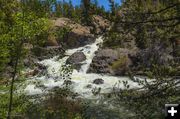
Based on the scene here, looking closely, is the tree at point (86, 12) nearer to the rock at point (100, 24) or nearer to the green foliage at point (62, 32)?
the rock at point (100, 24)

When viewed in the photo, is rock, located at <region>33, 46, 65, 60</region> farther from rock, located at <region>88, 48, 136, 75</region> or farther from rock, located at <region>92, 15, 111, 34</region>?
rock, located at <region>88, 48, 136, 75</region>

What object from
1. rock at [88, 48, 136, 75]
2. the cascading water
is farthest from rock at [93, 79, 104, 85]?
rock at [88, 48, 136, 75]

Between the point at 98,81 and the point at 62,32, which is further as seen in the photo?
the point at 98,81

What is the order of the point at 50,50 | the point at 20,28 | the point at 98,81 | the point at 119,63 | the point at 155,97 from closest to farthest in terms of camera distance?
the point at 155,97 < the point at 20,28 < the point at 50,50 < the point at 98,81 < the point at 119,63

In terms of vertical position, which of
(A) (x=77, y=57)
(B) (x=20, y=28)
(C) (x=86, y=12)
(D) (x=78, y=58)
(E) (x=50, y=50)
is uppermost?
(A) (x=77, y=57)

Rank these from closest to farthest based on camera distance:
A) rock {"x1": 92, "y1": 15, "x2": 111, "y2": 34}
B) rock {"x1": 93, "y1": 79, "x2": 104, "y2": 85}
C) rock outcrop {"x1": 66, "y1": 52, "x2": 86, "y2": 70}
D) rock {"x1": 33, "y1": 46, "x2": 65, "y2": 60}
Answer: rock {"x1": 92, "y1": 15, "x2": 111, "y2": 34}
rock {"x1": 33, "y1": 46, "x2": 65, "y2": 60}
rock {"x1": 93, "y1": 79, "x2": 104, "y2": 85}
rock outcrop {"x1": 66, "y1": 52, "x2": 86, "y2": 70}

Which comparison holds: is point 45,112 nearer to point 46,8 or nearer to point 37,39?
point 37,39

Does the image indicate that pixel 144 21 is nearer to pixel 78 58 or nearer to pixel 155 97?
pixel 155 97

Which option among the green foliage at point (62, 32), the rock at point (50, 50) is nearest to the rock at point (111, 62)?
the rock at point (50, 50)

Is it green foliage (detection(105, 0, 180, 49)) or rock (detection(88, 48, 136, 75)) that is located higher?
Answer: rock (detection(88, 48, 136, 75))

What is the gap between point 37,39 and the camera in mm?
15938

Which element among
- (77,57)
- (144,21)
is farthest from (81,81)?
(144,21)


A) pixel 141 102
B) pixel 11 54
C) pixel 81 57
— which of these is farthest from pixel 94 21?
pixel 81 57

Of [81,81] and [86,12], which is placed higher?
[86,12]
